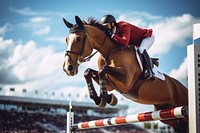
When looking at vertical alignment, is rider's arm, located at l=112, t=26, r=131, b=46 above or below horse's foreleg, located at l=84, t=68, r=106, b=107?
above

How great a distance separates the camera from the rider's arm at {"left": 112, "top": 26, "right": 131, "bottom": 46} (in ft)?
8.90

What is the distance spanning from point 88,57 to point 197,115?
1069 mm

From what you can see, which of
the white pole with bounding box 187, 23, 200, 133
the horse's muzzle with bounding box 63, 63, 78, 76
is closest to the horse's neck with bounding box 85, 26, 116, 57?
the horse's muzzle with bounding box 63, 63, 78, 76

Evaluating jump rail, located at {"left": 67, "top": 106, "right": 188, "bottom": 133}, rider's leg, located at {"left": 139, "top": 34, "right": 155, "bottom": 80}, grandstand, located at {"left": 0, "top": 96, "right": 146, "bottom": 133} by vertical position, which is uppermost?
rider's leg, located at {"left": 139, "top": 34, "right": 155, "bottom": 80}

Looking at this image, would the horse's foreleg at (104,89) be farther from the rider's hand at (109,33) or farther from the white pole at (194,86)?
the white pole at (194,86)

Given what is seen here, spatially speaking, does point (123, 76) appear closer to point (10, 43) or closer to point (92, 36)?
point (92, 36)

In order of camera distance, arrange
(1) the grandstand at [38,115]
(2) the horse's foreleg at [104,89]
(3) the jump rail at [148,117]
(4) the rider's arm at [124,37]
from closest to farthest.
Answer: (3) the jump rail at [148,117]
(2) the horse's foreleg at [104,89]
(4) the rider's arm at [124,37]
(1) the grandstand at [38,115]

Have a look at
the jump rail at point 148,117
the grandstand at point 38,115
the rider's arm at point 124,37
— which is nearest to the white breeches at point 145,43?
the rider's arm at point 124,37

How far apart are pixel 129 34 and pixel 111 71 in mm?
352

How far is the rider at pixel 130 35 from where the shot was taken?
2.74 metres

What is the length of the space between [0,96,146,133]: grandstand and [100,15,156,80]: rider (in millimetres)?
14729

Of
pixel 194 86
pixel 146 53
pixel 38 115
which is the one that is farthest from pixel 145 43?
pixel 38 115

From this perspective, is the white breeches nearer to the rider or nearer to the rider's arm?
the rider

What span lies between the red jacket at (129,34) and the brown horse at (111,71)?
0.06m
